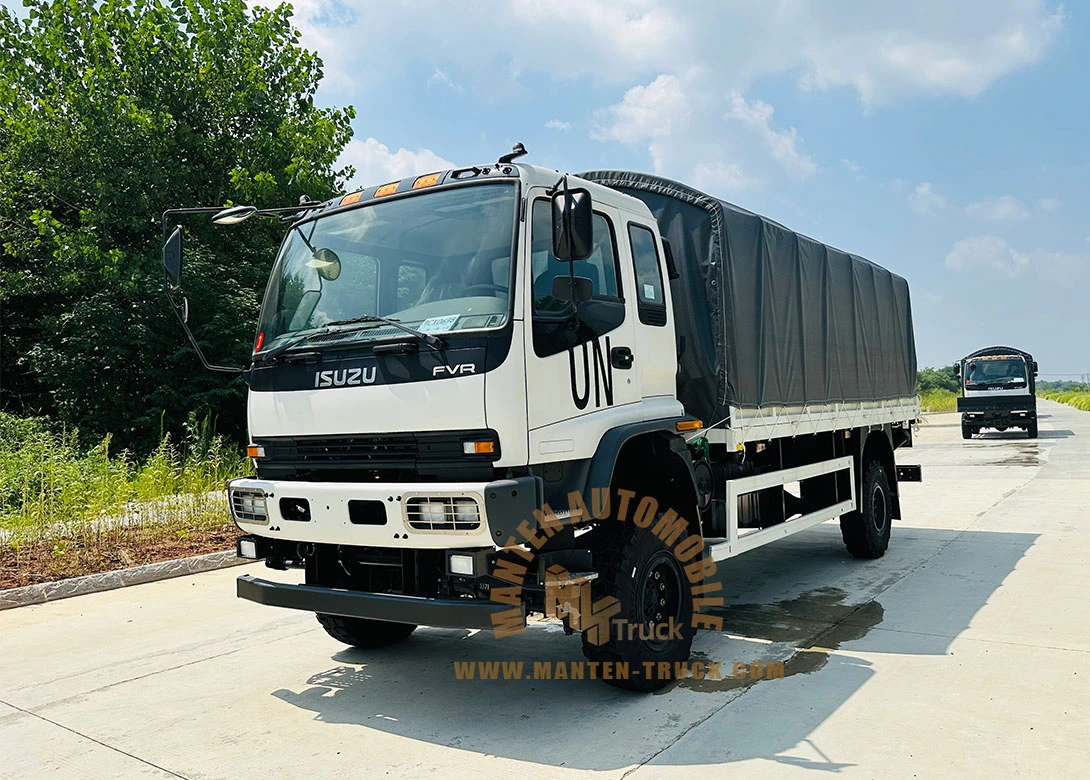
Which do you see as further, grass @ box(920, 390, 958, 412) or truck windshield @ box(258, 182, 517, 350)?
grass @ box(920, 390, 958, 412)

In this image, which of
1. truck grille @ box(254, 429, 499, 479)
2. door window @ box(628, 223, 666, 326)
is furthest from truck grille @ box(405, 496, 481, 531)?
door window @ box(628, 223, 666, 326)

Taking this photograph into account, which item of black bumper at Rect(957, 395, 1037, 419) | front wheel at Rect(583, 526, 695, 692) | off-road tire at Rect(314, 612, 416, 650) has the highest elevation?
black bumper at Rect(957, 395, 1037, 419)

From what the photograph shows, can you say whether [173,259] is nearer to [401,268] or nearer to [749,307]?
[401,268]

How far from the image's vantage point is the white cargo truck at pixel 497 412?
4.07 metres

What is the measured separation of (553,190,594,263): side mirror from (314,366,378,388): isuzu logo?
1111 millimetres

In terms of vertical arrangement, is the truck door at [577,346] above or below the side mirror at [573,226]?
below

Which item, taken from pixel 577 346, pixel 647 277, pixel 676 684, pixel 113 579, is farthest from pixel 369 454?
pixel 113 579

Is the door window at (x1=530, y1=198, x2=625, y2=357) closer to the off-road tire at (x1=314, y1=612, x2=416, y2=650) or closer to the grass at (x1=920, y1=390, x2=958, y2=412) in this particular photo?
the off-road tire at (x1=314, y1=612, x2=416, y2=650)

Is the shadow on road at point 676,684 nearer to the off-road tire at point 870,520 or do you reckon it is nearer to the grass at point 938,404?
the off-road tire at point 870,520

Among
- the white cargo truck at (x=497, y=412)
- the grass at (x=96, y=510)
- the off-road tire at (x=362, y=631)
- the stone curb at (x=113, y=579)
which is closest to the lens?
the white cargo truck at (x=497, y=412)

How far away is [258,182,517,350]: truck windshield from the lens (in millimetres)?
4301

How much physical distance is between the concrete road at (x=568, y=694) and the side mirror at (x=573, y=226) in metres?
2.37

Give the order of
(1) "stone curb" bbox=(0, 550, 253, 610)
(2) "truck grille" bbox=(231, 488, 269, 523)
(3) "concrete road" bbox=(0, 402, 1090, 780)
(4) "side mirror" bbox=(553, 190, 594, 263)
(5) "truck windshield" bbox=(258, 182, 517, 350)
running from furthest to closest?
(1) "stone curb" bbox=(0, 550, 253, 610)
(2) "truck grille" bbox=(231, 488, 269, 523)
(5) "truck windshield" bbox=(258, 182, 517, 350)
(4) "side mirror" bbox=(553, 190, 594, 263)
(3) "concrete road" bbox=(0, 402, 1090, 780)

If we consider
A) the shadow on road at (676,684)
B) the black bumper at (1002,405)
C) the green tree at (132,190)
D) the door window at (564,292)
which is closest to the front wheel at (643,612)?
the shadow on road at (676,684)
